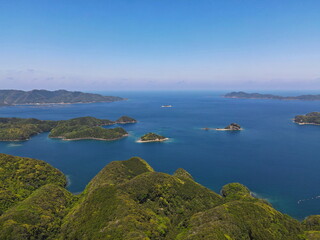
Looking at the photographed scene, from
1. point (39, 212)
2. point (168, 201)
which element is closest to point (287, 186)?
point (168, 201)

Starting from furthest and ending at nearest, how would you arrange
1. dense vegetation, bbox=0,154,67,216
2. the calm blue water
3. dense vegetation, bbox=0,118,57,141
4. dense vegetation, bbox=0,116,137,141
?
dense vegetation, bbox=0,116,137,141
dense vegetation, bbox=0,118,57,141
the calm blue water
dense vegetation, bbox=0,154,67,216

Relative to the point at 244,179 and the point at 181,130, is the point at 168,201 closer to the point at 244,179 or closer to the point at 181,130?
the point at 244,179

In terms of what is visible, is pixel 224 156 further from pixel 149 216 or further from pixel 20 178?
pixel 20 178

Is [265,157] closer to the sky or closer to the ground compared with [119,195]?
closer to the ground

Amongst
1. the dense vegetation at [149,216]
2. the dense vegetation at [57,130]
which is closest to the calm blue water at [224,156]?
the dense vegetation at [57,130]

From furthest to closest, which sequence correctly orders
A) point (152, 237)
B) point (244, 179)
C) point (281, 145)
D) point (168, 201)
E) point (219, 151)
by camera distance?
1. point (281, 145)
2. point (219, 151)
3. point (244, 179)
4. point (168, 201)
5. point (152, 237)

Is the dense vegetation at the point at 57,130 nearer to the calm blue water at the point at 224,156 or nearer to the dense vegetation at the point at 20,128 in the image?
the dense vegetation at the point at 20,128

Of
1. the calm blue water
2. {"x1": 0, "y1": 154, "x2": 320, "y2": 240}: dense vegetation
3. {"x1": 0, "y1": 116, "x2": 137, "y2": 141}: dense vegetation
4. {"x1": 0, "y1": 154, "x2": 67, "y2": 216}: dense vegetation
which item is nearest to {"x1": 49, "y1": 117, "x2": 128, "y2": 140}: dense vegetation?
{"x1": 0, "y1": 116, "x2": 137, "y2": 141}: dense vegetation

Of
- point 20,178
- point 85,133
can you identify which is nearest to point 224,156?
point 20,178

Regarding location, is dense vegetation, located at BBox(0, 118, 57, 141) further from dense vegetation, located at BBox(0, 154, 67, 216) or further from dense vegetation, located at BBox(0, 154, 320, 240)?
dense vegetation, located at BBox(0, 154, 320, 240)
